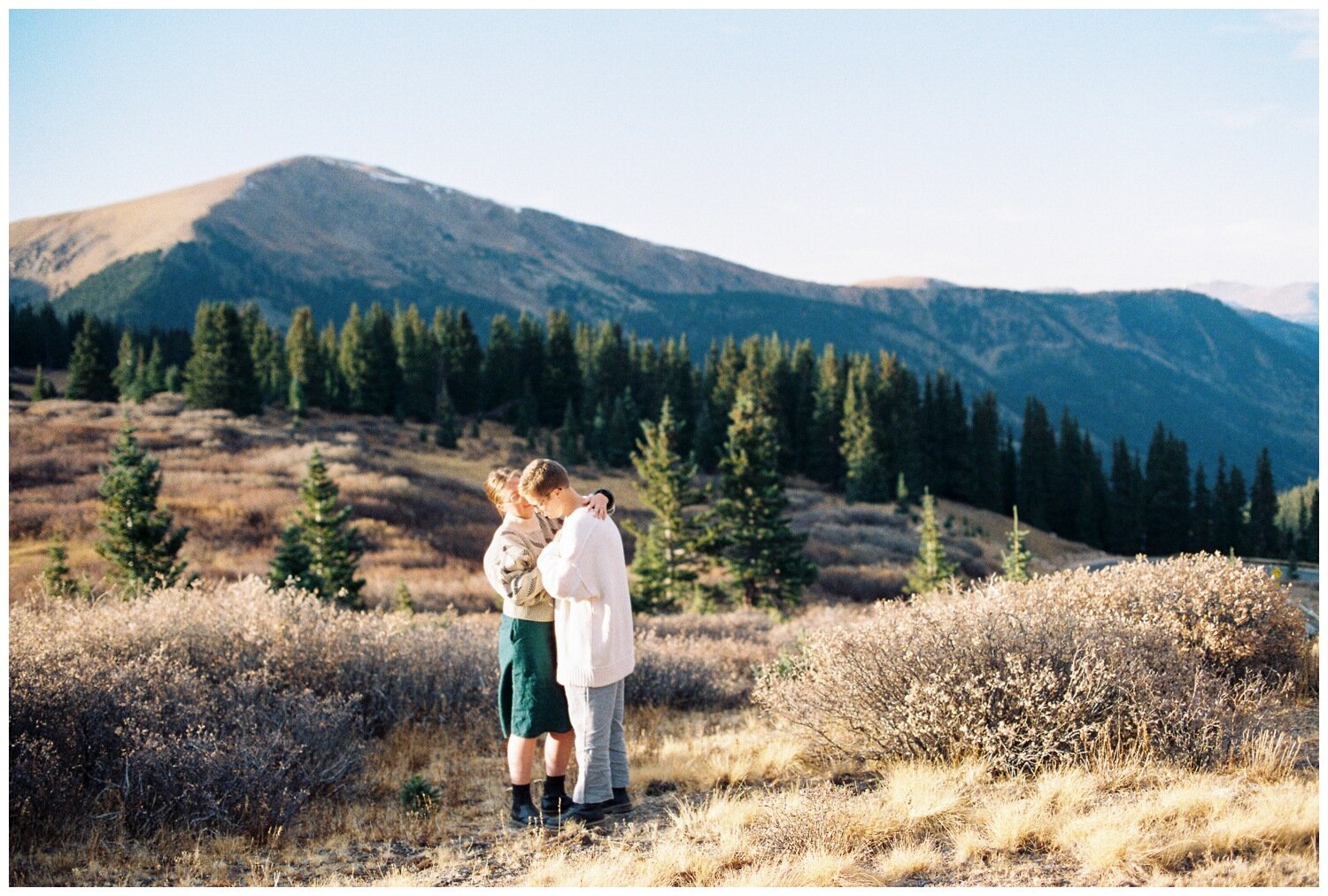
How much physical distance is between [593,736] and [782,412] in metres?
71.3

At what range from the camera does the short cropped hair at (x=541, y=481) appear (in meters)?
5.23

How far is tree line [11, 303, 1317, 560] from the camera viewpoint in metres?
69.6

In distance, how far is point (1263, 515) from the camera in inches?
2859

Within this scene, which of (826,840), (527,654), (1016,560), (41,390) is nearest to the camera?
(826,840)

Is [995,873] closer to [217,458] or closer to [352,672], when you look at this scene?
[352,672]

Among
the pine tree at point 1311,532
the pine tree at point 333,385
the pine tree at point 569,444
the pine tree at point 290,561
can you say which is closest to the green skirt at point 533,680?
the pine tree at point 290,561

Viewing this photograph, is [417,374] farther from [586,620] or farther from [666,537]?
[586,620]

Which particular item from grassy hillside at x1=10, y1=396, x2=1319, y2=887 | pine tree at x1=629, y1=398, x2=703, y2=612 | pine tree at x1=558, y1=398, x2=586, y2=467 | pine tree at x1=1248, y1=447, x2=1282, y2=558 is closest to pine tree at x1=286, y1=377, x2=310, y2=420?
pine tree at x1=558, y1=398, x2=586, y2=467

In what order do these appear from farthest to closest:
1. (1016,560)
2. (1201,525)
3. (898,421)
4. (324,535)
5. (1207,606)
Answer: (1201,525)
(898,421)
(324,535)
(1016,560)
(1207,606)

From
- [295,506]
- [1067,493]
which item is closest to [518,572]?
[295,506]

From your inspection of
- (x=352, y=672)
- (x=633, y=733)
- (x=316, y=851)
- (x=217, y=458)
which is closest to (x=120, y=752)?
(x=316, y=851)

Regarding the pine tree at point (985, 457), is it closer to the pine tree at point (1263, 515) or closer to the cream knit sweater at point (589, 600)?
the pine tree at point (1263, 515)

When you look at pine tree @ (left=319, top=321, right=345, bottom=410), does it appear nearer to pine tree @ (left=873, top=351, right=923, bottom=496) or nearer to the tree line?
the tree line

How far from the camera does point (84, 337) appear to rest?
2267 inches
